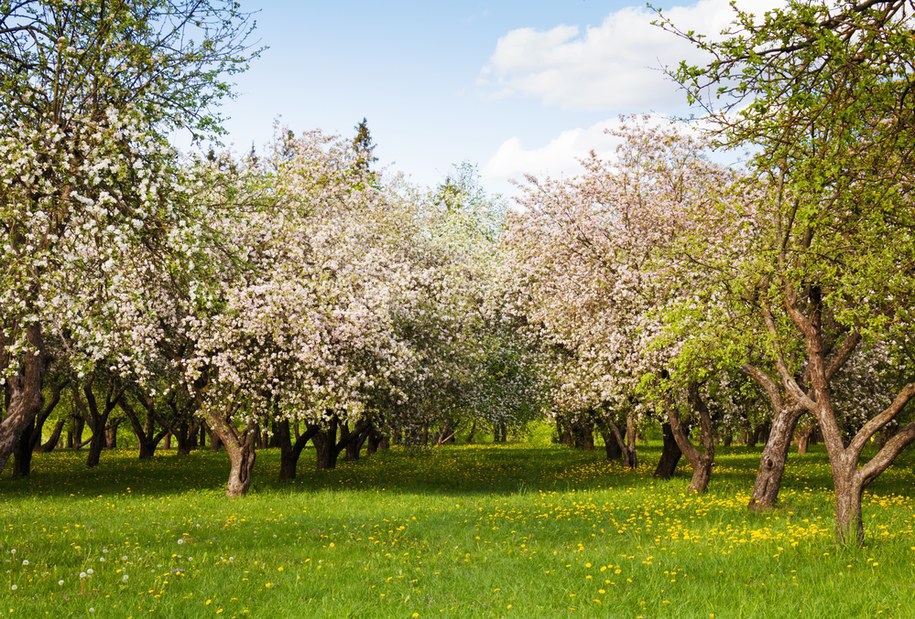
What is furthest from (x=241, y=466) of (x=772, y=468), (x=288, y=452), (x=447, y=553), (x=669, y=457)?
(x=669, y=457)

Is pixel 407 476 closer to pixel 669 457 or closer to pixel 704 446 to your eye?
pixel 669 457

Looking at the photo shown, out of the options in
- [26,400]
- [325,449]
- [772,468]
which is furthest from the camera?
[325,449]

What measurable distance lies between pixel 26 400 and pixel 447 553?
752cm

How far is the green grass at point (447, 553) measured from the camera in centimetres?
996

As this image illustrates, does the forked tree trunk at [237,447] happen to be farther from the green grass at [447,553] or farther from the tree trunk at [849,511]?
the tree trunk at [849,511]

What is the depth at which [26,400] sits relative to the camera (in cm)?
1285

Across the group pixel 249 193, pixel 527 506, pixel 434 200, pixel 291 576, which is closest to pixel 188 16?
pixel 249 193

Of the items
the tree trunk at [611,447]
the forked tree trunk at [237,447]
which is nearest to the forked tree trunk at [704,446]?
the forked tree trunk at [237,447]

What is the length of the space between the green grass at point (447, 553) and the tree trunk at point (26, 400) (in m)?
1.76

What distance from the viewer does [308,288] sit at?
22188 mm

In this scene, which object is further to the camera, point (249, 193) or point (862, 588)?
point (249, 193)

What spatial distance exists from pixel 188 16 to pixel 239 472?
47.7ft

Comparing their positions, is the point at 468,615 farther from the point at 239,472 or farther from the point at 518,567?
the point at 239,472

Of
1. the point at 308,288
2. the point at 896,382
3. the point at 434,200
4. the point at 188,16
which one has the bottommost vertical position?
the point at 896,382
